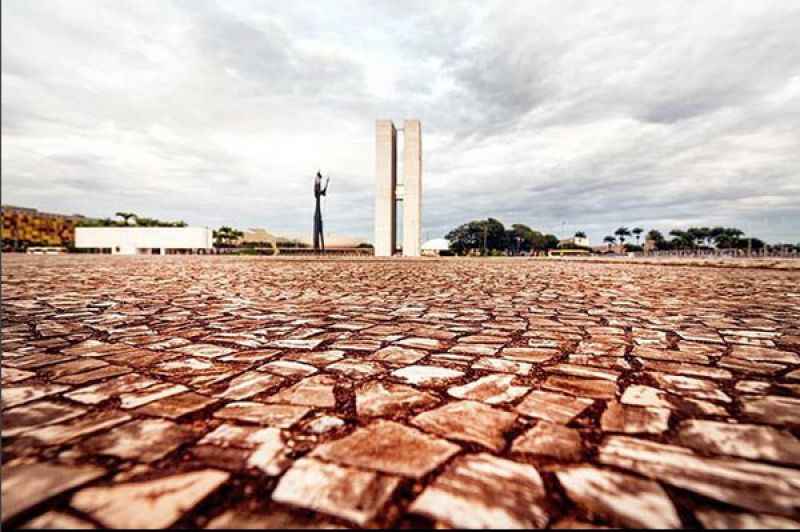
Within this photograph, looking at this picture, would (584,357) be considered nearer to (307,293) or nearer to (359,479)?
(359,479)

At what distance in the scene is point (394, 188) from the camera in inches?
1239

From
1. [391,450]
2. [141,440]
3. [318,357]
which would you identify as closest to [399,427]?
[391,450]

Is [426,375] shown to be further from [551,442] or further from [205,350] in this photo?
[205,350]

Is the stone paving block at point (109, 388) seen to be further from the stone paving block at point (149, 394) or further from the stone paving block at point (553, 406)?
the stone paving block at point (553, 406)

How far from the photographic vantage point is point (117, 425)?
153 centimetres

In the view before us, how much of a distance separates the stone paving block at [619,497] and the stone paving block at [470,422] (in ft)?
0.89

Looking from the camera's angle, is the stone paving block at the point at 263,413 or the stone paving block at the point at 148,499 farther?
the stone paving block at the point at 263,413

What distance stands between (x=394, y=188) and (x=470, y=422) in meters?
30.7

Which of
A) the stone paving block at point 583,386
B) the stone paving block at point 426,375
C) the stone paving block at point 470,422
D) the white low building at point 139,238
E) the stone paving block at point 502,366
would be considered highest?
the white low building at point 139,238

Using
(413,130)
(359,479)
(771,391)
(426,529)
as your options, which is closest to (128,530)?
(359,479)

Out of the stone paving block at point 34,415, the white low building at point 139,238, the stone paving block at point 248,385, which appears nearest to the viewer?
the stone paving block at point 34,415

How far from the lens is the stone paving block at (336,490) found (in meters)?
1.07

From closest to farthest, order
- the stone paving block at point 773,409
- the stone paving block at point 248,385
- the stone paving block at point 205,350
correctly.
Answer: the stone paving block at point 773,409 → the stone paving block at point 248,385 → the stone paving block at point 205,350

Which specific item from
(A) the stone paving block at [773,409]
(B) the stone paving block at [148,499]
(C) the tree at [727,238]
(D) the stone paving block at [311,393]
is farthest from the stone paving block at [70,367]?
(C) the tree at [727,238]
